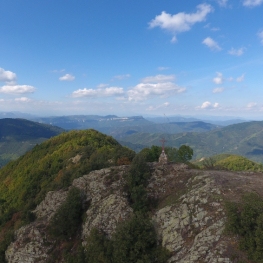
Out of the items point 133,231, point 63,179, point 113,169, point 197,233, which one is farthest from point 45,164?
point 197,233

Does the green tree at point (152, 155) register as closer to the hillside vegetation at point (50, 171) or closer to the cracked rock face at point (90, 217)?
the hillside vegetation at point (50, 171)

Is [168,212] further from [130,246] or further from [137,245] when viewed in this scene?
[130,246]

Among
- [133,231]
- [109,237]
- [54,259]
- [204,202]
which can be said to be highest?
[204,202]

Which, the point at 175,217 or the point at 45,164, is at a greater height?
the point at 175,217

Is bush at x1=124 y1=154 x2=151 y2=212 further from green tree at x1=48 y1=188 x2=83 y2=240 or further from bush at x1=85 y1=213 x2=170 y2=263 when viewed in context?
green tree at x1=48 y1=188 x2=83 y2=240

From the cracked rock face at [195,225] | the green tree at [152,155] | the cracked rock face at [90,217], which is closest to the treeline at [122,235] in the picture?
the cracked rock face at [90,217]

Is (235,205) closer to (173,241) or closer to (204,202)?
(204,202)

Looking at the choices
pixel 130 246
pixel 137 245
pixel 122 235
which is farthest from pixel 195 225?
pixel 122 235

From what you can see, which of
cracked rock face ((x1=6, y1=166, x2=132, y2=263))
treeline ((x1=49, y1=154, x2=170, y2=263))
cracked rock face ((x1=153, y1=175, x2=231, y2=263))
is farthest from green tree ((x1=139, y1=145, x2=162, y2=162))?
cracked rock face ((x1=153, y1=175, x2=231, y2=263))

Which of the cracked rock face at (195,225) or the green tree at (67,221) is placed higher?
the cracked rock face at (195,225)
